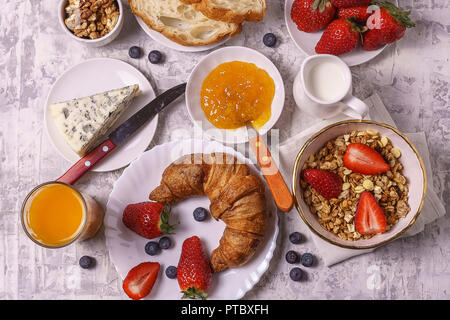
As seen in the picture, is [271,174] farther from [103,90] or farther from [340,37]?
[103,90]

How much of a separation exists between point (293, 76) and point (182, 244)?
2.56 ft

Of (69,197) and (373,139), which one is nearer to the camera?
(373,139)

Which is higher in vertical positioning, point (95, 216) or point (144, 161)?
point (144, 161)

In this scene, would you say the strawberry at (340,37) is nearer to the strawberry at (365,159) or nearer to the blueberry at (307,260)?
the strawberry at (365,159)

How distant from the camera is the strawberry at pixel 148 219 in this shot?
1.73m

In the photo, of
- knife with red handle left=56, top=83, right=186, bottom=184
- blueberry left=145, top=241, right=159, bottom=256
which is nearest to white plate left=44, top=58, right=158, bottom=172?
knife with red handle left=56, top=83, right=186, bottom=184

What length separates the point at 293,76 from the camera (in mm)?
1879

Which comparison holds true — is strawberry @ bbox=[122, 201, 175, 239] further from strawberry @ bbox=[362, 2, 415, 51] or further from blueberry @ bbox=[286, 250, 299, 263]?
strawberry @ bbox=[362, 2, 415, 51]

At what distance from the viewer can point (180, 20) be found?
1830mm

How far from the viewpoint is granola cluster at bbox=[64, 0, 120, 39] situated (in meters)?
1.81

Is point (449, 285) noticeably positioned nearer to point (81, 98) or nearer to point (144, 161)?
point (144, 161)

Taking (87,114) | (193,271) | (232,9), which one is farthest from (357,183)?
(87,114)

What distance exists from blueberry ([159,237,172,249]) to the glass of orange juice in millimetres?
278

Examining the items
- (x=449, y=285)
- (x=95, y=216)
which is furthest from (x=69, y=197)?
(x=449, y=285)
